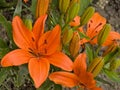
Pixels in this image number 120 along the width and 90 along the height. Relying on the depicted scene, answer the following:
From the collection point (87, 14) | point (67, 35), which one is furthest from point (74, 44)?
point (87, 14)

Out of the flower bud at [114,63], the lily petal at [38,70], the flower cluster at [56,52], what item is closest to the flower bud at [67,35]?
the flower cluster at [56,52]

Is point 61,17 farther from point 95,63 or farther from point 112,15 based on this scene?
point 112,15

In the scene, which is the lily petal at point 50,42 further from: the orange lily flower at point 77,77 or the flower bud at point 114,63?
the flower bud at point 114,63

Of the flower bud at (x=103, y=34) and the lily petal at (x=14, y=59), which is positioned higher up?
the flower bud at (x=103, y=34)

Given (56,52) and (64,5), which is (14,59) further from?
(64,5)

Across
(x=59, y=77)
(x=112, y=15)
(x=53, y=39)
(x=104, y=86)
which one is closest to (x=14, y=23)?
(x=53, y=39)
